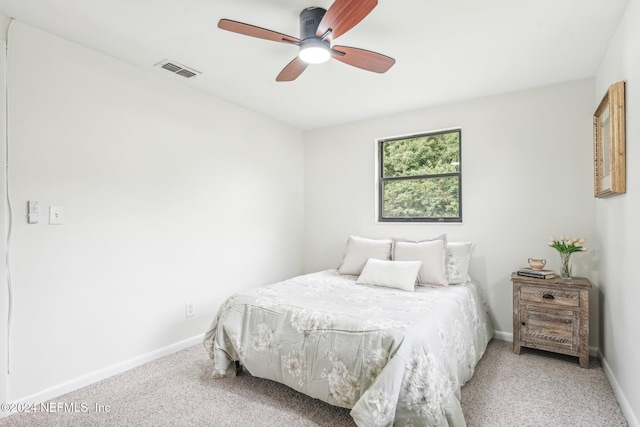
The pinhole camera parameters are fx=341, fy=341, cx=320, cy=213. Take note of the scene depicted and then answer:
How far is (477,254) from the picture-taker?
3375mm

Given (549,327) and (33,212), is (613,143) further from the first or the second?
(33,212)

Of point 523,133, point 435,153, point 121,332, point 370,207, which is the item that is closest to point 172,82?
point 121,332

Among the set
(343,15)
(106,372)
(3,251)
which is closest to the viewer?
(343,15)

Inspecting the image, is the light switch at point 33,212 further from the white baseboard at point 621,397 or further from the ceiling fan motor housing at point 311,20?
the white baseboard at point 621,397

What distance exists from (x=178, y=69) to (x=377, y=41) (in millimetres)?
1604

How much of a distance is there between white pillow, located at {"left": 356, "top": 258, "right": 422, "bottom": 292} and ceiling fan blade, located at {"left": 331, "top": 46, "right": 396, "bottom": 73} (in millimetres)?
1599

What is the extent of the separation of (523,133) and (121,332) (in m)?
3.84

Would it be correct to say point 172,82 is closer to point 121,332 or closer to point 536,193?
point 121,332

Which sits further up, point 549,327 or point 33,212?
point 33,212

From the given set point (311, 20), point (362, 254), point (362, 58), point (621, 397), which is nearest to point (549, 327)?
point (621, 397)

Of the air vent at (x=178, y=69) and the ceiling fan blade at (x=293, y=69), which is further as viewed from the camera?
the air vent at (x=178, y=69)

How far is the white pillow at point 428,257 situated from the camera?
2969 mm

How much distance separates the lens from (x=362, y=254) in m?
3.44

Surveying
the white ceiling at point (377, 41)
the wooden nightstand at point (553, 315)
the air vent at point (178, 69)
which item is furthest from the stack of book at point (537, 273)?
the air vent at point (178, 69)
